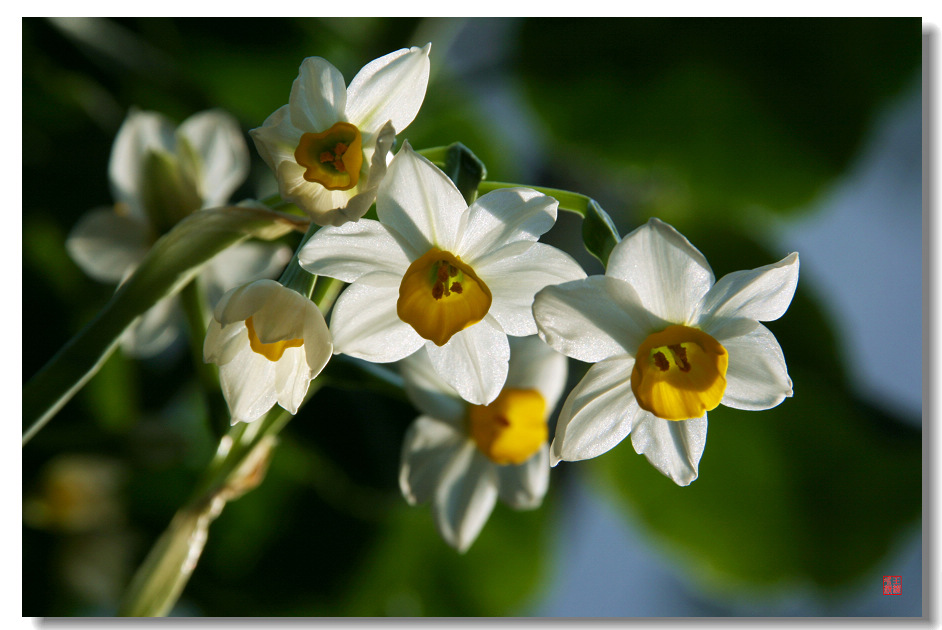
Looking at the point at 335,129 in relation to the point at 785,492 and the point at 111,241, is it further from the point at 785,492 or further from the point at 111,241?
the point at 785,492

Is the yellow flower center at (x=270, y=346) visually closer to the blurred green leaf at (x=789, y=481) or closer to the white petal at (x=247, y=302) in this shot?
the white petal at (x=247, y=302)

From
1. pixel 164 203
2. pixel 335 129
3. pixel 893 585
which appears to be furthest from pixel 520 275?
pixel 893 585

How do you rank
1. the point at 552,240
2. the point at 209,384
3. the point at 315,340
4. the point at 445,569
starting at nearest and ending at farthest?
1. the point at 315,340
2. the point at 209,384
3. the point at 552,240
4. the point at 445,569

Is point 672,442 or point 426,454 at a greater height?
point 672,442

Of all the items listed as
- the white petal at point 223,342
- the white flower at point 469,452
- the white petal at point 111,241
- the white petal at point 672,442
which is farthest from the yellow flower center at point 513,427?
the white petal at point 111,241

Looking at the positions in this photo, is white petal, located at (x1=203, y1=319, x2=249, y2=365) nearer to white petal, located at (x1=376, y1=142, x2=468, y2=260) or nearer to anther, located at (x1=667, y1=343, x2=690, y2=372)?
white petal, located at (x1=376, y1=142, x2=468, y2=260)

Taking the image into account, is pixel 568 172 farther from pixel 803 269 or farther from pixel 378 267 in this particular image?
pixel 378 267

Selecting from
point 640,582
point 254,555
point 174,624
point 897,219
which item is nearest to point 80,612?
point 254,555
